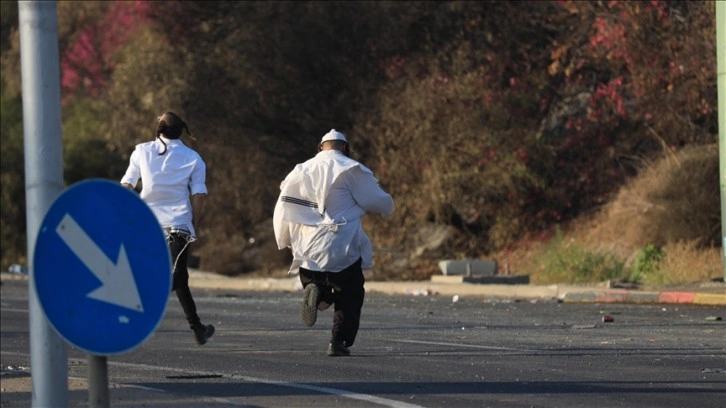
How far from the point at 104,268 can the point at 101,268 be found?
0.04 feet

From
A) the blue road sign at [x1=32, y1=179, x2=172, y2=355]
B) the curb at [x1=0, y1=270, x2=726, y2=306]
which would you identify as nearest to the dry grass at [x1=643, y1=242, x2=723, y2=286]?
the curb at [x1=0, y1=270, x2=726, y2=306]

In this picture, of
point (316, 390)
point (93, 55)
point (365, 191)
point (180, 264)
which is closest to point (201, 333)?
point (180, 264)

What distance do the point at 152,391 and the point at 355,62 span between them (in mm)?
22119

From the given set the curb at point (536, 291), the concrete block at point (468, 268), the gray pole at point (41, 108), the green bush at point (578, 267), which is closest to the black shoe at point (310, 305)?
the gray pole at point (41, 108)

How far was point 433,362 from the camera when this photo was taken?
36.0 ft

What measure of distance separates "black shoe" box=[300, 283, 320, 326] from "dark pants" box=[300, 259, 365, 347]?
10 cm

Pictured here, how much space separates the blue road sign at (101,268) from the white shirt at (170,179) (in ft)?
18.6

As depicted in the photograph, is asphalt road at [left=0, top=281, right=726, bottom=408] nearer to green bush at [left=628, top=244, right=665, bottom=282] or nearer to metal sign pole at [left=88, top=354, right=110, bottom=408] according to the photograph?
metal sign pole at [left=88, top=354, right=110, bottom=408]

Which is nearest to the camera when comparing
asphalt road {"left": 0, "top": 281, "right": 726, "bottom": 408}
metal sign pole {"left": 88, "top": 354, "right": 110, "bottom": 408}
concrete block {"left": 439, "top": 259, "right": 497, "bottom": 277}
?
metal sign pole {"left": 88, "top": 354, "right": 110, "bottom": 408}

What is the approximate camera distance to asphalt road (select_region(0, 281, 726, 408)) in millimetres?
8883

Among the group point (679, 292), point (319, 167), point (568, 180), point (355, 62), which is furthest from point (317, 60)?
point (319, 167)

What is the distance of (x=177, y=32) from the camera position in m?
30.8

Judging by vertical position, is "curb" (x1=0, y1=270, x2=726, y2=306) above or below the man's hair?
below

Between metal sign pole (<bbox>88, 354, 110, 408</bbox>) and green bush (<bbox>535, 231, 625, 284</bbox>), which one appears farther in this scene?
green bush (<bbox>535, 231, 625, 284</bbox>)
